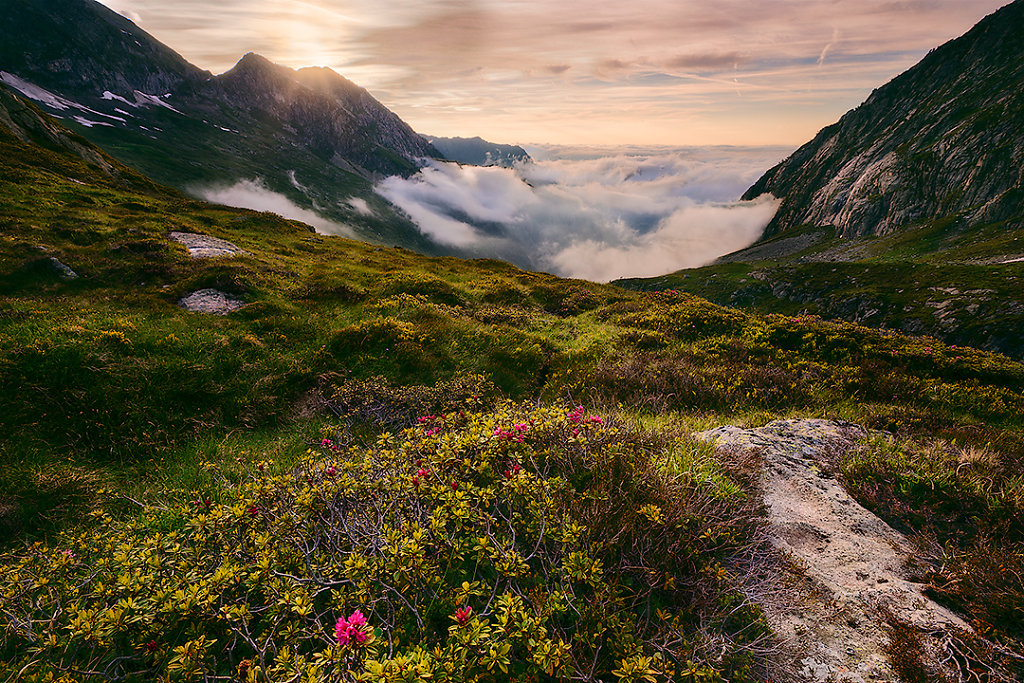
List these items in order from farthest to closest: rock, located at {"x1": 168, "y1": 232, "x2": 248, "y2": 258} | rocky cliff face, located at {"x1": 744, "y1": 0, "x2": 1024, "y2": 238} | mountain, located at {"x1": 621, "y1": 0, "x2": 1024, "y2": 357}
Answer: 1. rocky cliff face, located at {"x1": 744, "y1": 0, "x2": 1024, "y2": 238}
2. mountain, located at {"x1": 621, "y1": 0, "x2": 1024, "y2": 357}
3. rock, located at {"x1": 168, "y1": 232, "x2": 248, "y2": 258}

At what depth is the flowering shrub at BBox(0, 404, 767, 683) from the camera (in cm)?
329

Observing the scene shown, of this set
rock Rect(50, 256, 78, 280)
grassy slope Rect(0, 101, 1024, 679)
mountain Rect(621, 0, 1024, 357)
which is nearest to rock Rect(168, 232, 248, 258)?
grassy slope Rect(0, 101, 1024, 679)

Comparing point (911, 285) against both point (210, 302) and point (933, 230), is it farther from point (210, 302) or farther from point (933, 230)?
point (210, 302)

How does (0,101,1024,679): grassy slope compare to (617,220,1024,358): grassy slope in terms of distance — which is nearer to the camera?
(0,101,1024,679): grassy slope

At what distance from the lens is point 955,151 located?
5586 inches

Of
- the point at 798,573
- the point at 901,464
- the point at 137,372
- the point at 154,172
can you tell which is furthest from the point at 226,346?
the point at 154,172

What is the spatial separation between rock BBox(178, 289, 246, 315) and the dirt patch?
18.1m

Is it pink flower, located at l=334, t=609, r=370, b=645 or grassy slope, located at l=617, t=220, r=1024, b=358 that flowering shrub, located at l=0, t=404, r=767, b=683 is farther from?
grassy slope, located at l=617, t=220, r=1024, b=358

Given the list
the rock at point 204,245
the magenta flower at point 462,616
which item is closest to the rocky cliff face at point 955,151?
the magenta flower at point 462,616

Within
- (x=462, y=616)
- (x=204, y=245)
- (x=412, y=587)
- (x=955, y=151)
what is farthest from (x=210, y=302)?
(x=955, y=151)

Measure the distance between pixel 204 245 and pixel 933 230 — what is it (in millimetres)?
194695

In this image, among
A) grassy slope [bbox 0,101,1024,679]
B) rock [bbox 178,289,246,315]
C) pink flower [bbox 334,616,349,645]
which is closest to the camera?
pink flower [bbox 334,616,349,645]

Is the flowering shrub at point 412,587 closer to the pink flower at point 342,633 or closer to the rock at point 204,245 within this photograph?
the pink flower at point 342,633

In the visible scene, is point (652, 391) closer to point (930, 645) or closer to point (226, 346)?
point (930, 645)
